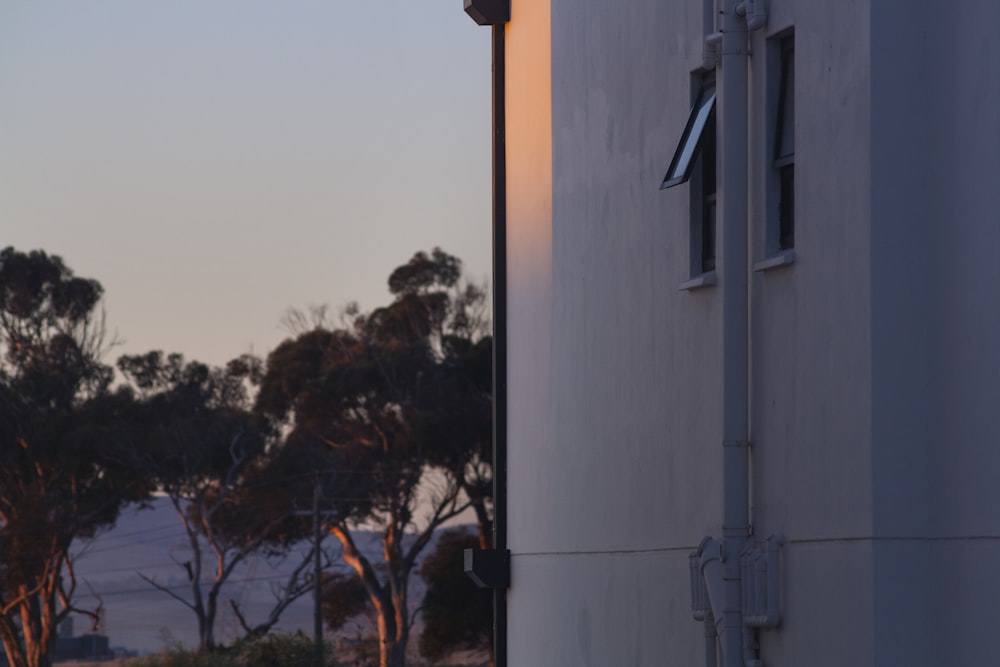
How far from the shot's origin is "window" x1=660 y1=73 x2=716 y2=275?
9602 mm

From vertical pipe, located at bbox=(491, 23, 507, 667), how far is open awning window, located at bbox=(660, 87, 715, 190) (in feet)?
13.3

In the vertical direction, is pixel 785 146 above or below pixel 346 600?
above

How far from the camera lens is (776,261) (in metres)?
8.54

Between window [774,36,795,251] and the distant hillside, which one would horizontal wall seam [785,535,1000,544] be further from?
the distant hillside

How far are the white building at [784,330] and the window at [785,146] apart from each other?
18 mm

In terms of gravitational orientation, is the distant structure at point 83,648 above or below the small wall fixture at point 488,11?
below

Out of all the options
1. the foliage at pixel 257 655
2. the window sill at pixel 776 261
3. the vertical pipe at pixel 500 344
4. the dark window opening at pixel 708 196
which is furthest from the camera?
the foliage at pixel 257 655

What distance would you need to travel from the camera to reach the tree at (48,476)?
4112 centimetres

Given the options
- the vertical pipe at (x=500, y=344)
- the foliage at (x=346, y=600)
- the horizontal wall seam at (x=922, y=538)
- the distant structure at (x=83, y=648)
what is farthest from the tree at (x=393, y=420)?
the horizontal wall seam at (x=922, y=538)

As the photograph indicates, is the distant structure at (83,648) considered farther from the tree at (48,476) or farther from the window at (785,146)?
the window at (785,146)

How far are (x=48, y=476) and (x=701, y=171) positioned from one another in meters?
34.4

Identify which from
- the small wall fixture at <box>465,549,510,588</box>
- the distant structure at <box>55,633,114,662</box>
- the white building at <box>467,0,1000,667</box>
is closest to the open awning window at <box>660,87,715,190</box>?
the white building at <box>467,0,1000,667</box>

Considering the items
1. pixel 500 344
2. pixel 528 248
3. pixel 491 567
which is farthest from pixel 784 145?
pixel 491 567

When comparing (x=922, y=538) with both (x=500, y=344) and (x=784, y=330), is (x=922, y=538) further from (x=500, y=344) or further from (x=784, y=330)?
(x=500, y=344)
